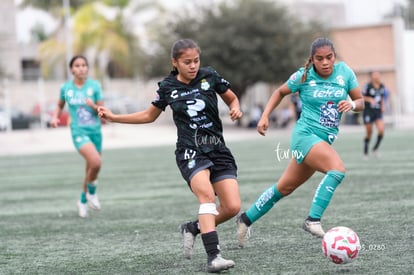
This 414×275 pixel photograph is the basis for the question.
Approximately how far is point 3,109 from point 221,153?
116 feet

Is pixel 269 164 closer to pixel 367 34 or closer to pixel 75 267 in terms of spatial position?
pixel 75 267

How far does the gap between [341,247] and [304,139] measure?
1.45m

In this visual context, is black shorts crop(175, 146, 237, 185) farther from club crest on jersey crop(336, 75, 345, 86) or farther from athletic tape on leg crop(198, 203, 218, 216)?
club crest on jersey crop(336, 75, 345, 86)

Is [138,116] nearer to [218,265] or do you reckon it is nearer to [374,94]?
[218,265]

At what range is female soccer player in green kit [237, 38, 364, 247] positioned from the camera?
7.15 m

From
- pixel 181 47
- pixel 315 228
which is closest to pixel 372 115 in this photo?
pixel 315 228

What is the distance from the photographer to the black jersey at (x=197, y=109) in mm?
6723

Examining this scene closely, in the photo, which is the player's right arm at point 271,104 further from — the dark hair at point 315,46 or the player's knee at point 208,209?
the player's knee at point 208,209

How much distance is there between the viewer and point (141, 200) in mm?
12422

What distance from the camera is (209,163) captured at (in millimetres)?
6691

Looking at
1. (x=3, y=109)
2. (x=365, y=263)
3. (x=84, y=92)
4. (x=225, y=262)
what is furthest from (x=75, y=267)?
(x=3, y=109)

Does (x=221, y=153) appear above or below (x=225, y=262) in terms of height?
above

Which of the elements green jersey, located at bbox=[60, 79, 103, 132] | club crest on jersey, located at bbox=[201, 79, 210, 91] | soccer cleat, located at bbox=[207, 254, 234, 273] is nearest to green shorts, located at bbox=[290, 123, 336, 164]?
club crest on jersey, located at bbox=[201, 79, 210, 91]

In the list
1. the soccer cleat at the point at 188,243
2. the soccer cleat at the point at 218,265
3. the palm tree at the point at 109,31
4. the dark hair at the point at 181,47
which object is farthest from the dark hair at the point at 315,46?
the palm tree at the point at 109,31
